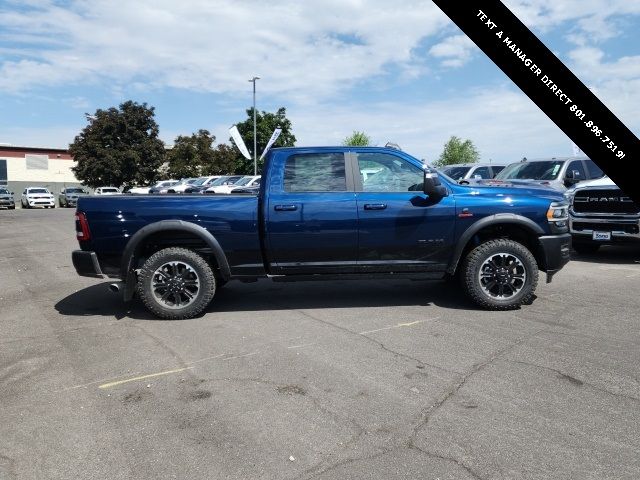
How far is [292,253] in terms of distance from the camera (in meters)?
5.71

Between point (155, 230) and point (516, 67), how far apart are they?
4.57 metres

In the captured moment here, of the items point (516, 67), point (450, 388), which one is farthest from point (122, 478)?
point (516, 67)

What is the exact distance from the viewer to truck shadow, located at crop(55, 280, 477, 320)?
6156mm

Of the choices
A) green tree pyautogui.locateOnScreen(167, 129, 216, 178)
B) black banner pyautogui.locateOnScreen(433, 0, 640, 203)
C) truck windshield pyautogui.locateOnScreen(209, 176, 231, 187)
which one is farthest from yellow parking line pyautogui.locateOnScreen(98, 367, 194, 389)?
green tree pyautogui.locateOnScreen(167, 129, 216, 178)

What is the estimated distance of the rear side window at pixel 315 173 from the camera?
5773mm

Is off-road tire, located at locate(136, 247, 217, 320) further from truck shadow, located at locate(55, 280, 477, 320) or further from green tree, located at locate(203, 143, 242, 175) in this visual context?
green tree, located at locate(203, 143, 242, 175)

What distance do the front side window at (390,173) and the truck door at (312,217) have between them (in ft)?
0.75

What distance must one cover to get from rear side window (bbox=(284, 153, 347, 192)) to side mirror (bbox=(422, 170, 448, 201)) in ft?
2.98

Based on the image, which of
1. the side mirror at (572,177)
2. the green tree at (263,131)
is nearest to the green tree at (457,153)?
the green tree at (263,131)

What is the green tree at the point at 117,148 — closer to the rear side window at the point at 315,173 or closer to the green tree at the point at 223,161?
the green tree at the point at 223,161

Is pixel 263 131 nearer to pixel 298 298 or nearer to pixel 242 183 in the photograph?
pixel 242 183

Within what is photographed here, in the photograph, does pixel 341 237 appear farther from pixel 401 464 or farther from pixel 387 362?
pixel 401 464

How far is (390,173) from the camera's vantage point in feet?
19.2

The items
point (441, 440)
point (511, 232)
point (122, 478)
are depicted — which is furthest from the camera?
point (511, 232)
